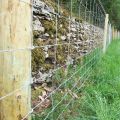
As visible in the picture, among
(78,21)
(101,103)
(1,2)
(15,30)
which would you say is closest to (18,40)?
(15,30)

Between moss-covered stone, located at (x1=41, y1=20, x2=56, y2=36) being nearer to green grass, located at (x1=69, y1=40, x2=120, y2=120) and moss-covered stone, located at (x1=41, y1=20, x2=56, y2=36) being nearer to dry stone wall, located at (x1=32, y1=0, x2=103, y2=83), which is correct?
dry stone wall, located at (x1=32, y1=0, x2=103, y2=83)

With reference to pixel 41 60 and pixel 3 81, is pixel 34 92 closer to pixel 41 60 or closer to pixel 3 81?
pixel 41 60

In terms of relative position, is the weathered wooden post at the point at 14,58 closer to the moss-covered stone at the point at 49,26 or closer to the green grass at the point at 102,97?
the green grass at the point at 102,97

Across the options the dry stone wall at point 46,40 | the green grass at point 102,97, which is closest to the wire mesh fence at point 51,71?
Answer: the dry stone wall at point 46,40

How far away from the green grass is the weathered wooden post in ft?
4.64

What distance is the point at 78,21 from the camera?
6109 millimetres

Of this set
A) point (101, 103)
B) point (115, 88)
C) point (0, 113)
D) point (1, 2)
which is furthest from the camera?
point (115, 88)

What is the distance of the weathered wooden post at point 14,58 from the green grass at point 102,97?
1.41 metres

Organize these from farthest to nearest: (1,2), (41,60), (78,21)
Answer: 1. (78,21)
2. (41,60)
3. (1,2)

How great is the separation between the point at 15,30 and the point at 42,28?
217 centimetres

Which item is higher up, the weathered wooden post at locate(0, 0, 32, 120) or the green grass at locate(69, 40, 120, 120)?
the weathered wooden post at locate(0, 0, 32, 120)

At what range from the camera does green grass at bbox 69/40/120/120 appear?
3.41m

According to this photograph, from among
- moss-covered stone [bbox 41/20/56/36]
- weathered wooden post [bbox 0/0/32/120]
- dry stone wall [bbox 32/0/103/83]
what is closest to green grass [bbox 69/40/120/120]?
dry stone wall [bbox 32/0/103/83]

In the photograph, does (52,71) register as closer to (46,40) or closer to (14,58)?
(46,40)
